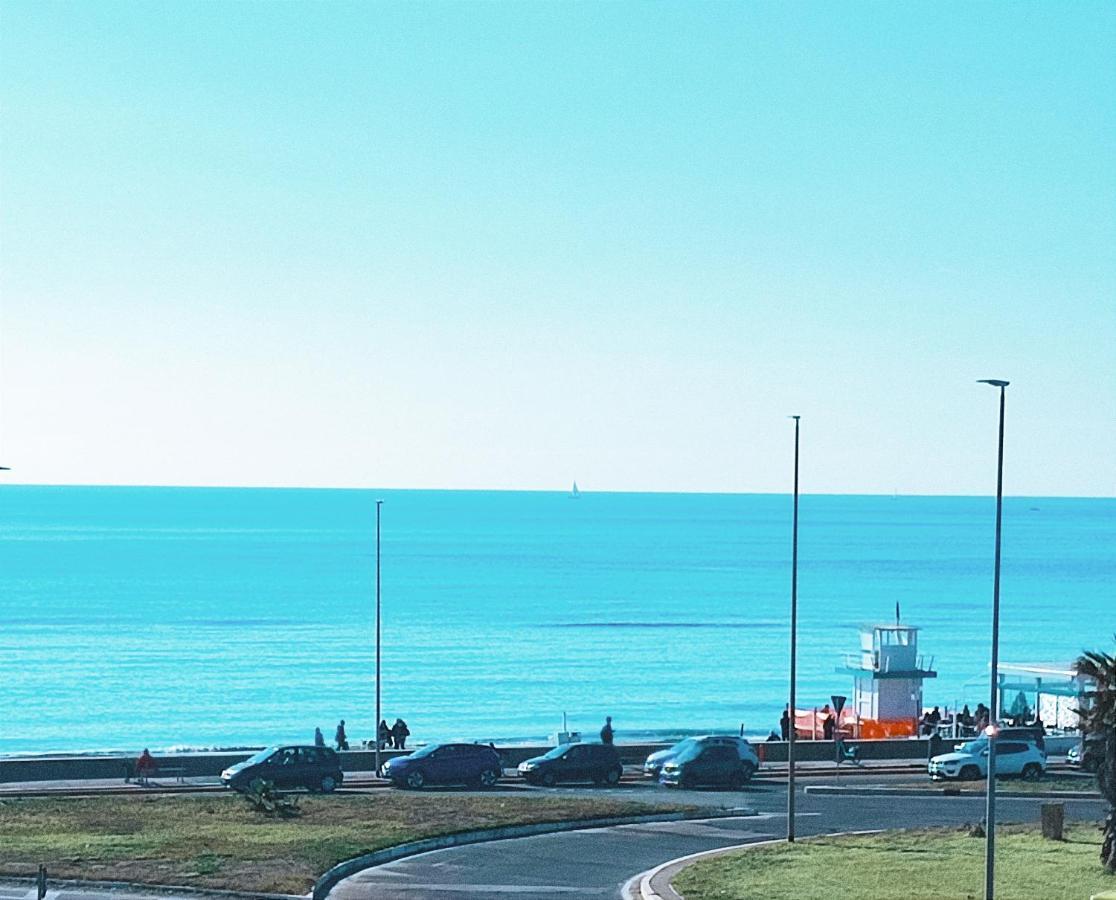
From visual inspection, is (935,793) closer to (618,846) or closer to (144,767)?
(618,846)

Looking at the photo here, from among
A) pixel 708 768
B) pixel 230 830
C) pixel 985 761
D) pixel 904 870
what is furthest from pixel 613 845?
pixel 985 761

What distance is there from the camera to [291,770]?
139ft

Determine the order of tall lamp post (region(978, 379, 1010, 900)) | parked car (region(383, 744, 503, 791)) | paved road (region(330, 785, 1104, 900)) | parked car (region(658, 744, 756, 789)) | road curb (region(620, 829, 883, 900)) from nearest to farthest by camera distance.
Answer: tall lamp post (region(978, 379, 1010, 900)), road curb (region(620, 829, 883, 900)), paved road (region(330, 785, 1104, 900)), parked car (region(383, 744, 503, 791)), parked car (region(658, 744, 756, 789))

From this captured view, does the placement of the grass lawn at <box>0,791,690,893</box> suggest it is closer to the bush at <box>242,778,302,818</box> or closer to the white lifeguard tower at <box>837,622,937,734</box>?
the bush at <box>242,778,302,818</box>

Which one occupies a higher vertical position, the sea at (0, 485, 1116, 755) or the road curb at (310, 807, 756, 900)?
the road curb at (310, 807, 756, 900)

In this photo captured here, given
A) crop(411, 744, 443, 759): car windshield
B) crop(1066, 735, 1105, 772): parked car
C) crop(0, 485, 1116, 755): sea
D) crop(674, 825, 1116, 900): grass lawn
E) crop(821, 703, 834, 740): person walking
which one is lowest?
crop(0, 485, 1116, 755): sea

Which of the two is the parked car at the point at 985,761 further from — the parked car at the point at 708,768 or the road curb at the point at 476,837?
the road curb at the point at 476,837

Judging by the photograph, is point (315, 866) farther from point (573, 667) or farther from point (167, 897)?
point (573, 667)

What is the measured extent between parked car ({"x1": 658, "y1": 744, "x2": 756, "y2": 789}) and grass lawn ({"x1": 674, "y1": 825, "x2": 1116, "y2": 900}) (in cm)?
1042

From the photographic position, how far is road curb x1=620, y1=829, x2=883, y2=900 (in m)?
27.6

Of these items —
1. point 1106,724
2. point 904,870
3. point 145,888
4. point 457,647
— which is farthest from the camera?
point 457,647

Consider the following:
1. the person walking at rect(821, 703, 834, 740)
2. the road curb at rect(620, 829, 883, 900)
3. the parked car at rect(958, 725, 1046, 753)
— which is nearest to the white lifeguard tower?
the person walking at rect(821, 703, 834, 740)

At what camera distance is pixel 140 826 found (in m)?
35.2

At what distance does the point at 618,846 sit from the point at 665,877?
14.9 feet
